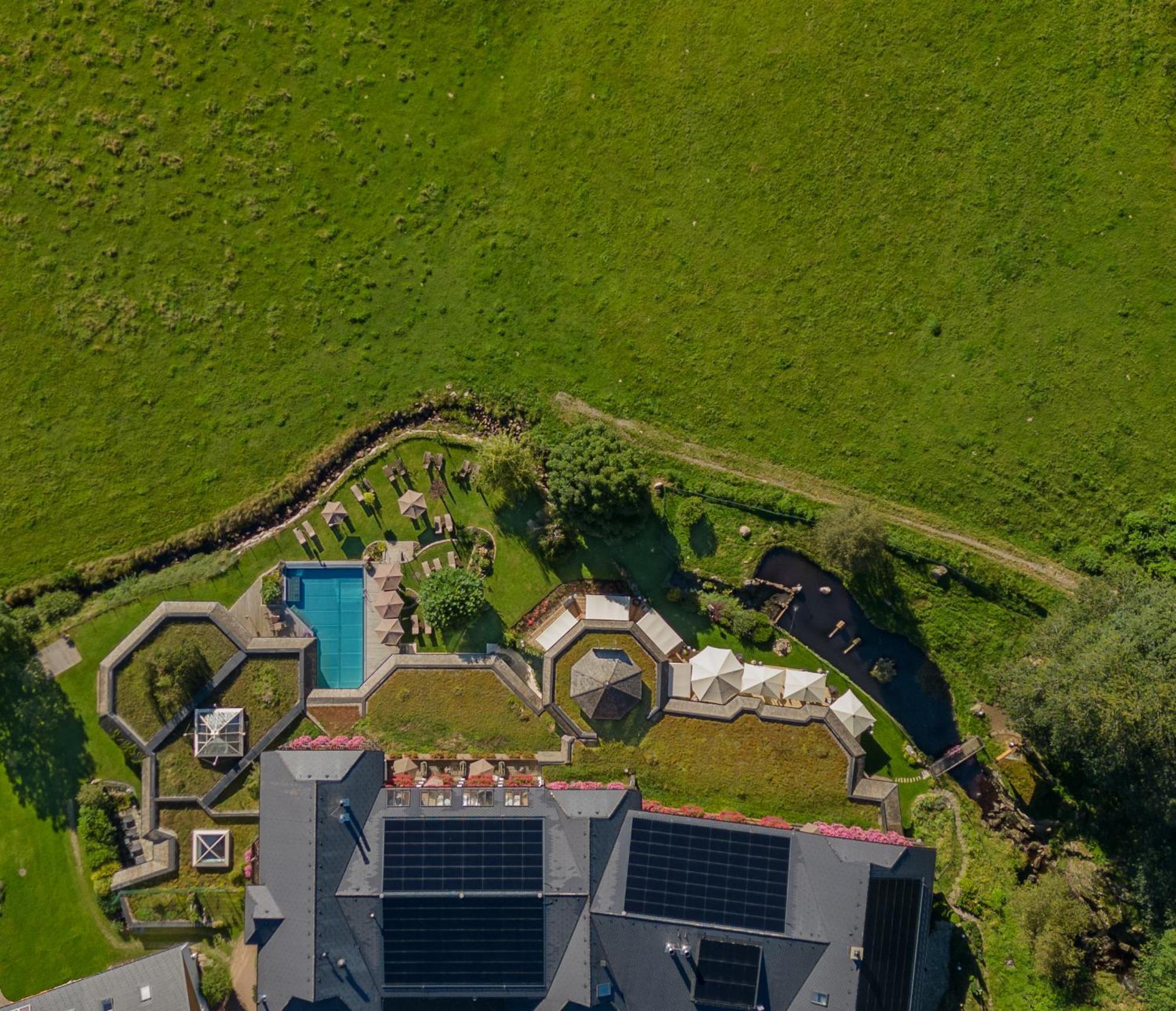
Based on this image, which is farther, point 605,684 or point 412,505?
point 412,505

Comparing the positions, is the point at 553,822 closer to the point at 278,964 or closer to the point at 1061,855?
the point at 278,964

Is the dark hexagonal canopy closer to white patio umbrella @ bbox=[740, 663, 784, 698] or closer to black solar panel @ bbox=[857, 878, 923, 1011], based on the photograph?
white patio umbrella @ bbox=[740, 663, 784, 698]

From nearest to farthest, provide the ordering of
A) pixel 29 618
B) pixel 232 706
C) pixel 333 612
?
pixel 232 706
pixel 29 618
pixel 333 612

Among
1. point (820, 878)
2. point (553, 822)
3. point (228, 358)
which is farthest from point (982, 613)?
point (228, 358)

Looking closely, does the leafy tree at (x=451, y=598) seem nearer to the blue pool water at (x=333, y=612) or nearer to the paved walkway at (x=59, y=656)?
the blue pool water at (x=333, y=612)

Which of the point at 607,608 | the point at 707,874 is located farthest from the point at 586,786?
the point at 607,608

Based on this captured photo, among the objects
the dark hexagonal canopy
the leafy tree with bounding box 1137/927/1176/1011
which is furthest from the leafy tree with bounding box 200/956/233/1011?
the leafy tree with bounding box 1137/927/1176/1011

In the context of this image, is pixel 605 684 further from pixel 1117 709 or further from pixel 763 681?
pixel 1117 709

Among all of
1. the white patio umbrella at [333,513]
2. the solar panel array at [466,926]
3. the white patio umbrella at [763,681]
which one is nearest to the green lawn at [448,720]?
the solar panel array at [466,926]
